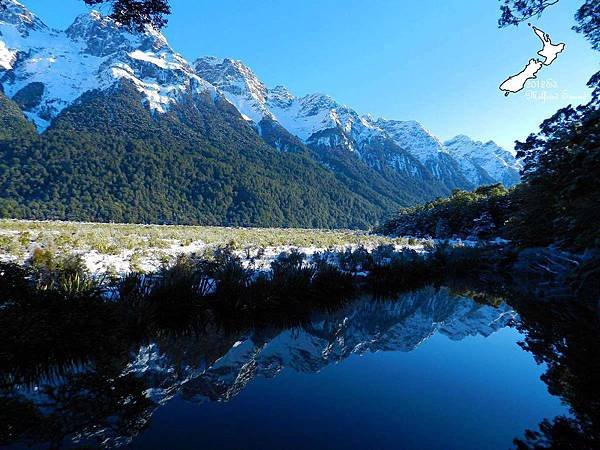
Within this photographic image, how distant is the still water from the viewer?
392cm

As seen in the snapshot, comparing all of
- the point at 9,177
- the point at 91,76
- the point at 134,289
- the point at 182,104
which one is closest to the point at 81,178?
the point at 9,177

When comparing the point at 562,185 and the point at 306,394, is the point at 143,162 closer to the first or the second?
the point at 562,185

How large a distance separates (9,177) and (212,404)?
146 meters

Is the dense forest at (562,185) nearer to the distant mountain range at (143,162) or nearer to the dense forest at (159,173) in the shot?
the dense forest at (159,173)

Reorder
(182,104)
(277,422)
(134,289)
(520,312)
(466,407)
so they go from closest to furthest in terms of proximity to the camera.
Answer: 1. (277,422)
2. (466,407)
3. (134,289)
4. (520,312)
5. (182,104)

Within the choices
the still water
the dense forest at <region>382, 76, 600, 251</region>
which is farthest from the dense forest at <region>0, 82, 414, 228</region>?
the still water

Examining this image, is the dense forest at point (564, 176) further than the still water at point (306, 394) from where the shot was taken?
Yes

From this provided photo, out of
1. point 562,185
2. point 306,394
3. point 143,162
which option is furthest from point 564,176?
point 143,162

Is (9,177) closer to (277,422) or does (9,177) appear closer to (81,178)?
(81,178)

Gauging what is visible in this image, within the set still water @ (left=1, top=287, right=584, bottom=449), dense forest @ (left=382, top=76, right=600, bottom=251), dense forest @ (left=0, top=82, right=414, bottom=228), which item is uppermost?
dense forest @ (left=0, top=82, right=414, bottom=228)

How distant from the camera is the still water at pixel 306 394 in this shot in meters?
3.92

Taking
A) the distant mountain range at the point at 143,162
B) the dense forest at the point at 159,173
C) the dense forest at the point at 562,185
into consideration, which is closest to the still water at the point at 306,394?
the dense forest at the point at 562,185

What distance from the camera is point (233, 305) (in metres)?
8.45

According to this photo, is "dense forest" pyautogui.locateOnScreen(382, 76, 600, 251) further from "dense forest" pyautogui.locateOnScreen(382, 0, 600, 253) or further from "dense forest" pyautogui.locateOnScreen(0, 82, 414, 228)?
"dense forest" pyautogui.locateOnScreen(0, 82, 414, 228)
